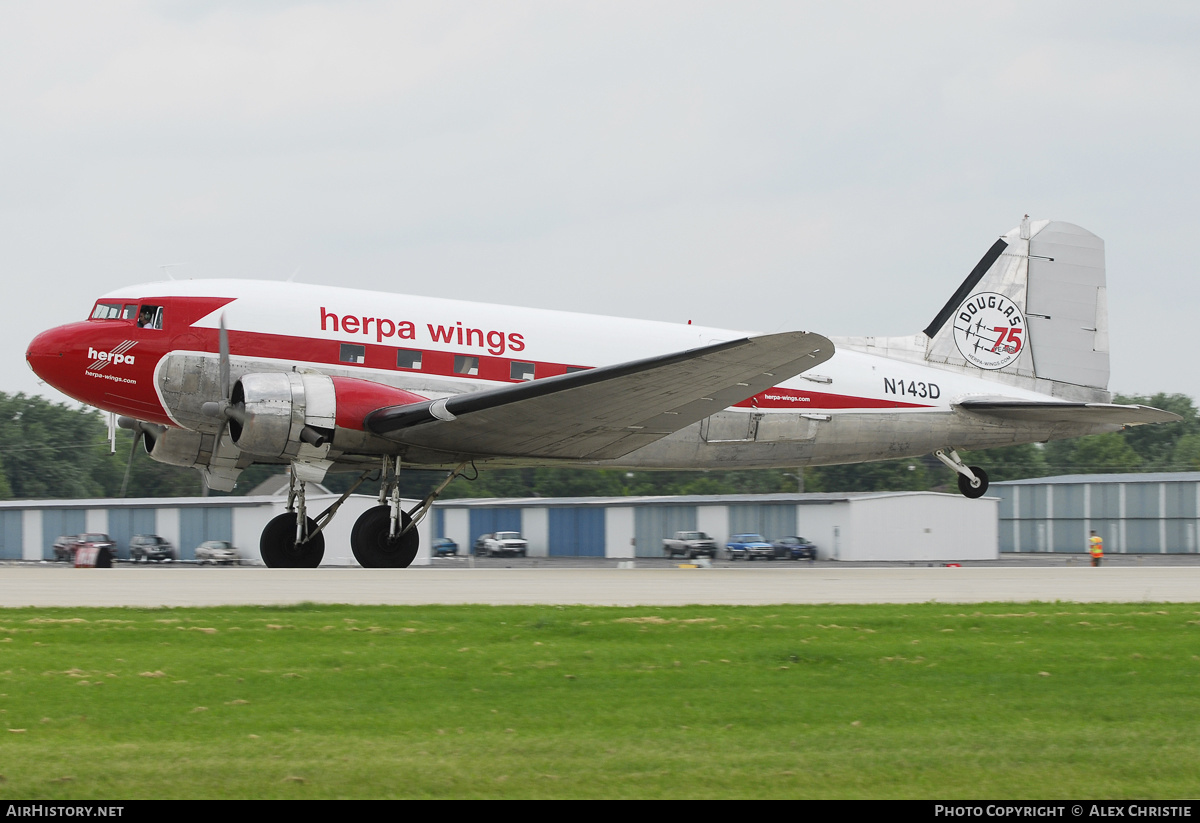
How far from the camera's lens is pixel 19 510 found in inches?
2176

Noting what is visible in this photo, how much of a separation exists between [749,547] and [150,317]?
34.7m

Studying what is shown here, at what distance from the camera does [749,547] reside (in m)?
49.8

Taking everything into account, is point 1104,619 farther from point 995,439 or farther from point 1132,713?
point 995,439

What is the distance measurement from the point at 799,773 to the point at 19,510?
186 ft

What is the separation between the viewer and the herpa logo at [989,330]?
76.1ft

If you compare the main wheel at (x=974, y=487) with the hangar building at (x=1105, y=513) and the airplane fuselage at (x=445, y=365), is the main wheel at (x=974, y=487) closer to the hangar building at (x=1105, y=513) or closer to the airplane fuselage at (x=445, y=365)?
the airplane fuselage at (x=445, y=365)

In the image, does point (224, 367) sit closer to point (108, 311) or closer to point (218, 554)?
point (108, 311)

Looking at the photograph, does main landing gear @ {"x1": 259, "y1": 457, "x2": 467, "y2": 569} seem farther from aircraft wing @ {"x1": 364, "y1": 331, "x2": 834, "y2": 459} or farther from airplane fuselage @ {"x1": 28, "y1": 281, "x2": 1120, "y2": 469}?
aircraft wing @ {"x1": 364, "y1": 331, "x2": 834, "y2": 459}

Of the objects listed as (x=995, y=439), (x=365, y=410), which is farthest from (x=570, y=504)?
(x=365, y=410)

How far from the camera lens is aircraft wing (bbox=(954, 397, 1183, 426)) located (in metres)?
21.0

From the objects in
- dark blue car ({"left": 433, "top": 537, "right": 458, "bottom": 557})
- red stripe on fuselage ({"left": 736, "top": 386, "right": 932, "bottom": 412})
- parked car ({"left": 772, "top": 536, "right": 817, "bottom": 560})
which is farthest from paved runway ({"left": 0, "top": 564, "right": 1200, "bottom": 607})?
dark blue car ({"left": 433, "top": 537, "right": 458, "bottom": 557})

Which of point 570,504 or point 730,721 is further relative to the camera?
point 570,504

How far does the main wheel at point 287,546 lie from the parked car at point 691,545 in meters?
33.5

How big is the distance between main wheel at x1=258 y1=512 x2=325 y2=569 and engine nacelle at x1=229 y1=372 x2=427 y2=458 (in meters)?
2.24
